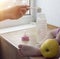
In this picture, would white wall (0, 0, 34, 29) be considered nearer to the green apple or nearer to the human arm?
the human arm

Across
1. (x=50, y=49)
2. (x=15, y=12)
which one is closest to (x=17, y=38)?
(x=15, y=12)

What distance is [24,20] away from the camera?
4.96 feet

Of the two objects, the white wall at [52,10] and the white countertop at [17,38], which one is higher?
the white wall at [52,10]

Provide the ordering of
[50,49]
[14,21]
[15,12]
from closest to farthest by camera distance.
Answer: [50,49]
[15,12]
[14,21]

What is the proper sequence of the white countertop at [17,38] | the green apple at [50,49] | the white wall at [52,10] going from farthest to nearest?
the white wall at [52,10] < the white countertop at [17,38] < the green apple at [50,49]

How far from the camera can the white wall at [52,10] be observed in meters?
1.27

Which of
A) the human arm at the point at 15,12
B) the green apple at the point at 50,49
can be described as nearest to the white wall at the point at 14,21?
the human arm at the point at 15,12

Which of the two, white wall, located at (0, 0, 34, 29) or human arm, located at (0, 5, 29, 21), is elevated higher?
human arm, located at (0, 5, 29, 21)

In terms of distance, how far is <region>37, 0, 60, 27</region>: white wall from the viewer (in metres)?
1.27

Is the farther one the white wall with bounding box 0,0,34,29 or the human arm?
the white wall with bounding box 0,0,34,29

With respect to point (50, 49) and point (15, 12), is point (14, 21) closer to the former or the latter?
point (15, 12)

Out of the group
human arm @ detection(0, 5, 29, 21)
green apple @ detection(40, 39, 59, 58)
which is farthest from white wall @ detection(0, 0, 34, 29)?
green apple @ detection(40, 39, 59, 58)

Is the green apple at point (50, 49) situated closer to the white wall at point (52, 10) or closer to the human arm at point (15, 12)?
the human arm at point (15, 12)

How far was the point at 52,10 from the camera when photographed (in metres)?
1.32
